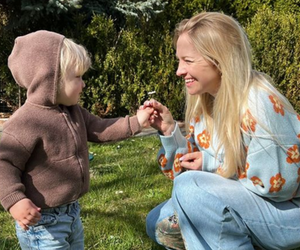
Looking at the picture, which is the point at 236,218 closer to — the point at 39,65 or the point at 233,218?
the point at 233,218

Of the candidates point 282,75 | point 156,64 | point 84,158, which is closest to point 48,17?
point 156,64

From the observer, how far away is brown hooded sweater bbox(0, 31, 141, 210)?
1802 millimetres

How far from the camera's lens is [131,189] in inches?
135

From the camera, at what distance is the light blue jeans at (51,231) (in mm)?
1917

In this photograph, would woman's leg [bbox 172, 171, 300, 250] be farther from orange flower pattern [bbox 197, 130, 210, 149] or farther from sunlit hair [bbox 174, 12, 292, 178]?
orange flower pattern [bbox 197, 130, 210, 149]

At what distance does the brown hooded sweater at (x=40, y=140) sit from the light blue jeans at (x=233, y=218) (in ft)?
1.83

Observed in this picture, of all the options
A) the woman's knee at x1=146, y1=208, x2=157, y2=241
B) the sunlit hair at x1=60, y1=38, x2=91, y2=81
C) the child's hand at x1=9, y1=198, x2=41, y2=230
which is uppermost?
the sunlit hair at x1=60, y1=38, x2=91, y2=81

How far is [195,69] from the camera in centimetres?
215

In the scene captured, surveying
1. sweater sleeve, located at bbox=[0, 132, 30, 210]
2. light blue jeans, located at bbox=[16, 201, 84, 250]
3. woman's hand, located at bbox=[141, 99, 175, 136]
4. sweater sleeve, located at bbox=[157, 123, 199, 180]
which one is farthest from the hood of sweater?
sweater sleeve, located at bbox=[157, 123, 199, 180]

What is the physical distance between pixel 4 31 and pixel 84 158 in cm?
462

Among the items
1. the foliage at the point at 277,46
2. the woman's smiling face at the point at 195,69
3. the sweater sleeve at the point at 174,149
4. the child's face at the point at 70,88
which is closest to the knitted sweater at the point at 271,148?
the woman's smiling face at the point at 195,69

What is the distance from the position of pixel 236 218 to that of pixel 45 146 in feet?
3.04

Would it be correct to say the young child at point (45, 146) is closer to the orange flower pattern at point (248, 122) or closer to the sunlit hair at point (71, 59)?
the sunlit hair at point (71, 59)

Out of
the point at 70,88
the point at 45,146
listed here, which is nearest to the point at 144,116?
the point at 70,88
